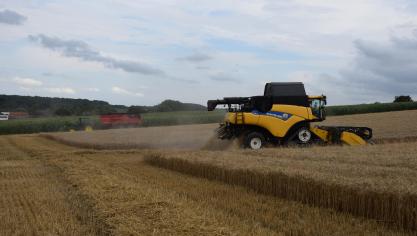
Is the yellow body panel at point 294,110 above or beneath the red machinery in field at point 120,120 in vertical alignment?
above

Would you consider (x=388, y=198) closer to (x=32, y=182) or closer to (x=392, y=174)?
(x=392, y=174)

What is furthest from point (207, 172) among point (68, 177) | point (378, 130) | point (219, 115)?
point (219, 115)

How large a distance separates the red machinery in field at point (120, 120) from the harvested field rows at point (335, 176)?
3538cm

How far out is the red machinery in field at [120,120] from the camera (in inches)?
1950

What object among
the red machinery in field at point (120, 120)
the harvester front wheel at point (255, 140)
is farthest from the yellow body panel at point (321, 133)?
the red machinery in field at point (120, 120)

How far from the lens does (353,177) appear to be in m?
9.09

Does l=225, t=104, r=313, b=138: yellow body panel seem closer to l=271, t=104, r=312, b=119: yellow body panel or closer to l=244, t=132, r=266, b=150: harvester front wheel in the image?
l=271, t=104, r=312, b=119: yellow body panel

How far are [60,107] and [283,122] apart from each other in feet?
224

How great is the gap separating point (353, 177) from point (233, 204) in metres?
2.22

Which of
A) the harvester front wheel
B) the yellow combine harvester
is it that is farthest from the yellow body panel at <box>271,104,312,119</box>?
the harvester front wheel

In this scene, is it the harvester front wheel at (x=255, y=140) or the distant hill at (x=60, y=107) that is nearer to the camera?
the harvester front wheel at (x=255, y=140)

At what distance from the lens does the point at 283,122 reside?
1842 centimetres

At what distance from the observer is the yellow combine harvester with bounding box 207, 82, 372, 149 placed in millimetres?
18391

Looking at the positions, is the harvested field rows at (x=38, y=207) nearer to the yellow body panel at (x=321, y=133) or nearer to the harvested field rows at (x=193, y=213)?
the harvested field rows at (x=193, y=213)
